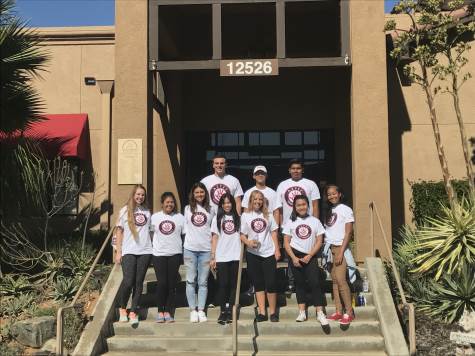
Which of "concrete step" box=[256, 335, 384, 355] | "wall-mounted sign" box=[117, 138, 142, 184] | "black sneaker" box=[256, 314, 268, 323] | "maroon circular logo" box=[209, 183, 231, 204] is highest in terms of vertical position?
"wall-mounted sign" box=[117, 138, 142, 184]

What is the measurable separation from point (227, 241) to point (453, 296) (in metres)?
3.18

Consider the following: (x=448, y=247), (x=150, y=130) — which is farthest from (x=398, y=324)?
(x=150, y=130)

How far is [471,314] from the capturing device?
21.3ft

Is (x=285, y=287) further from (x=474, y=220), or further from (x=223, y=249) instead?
(x=474, y=220)

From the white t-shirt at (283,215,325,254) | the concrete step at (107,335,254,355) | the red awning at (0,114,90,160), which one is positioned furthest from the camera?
the red awning at (0,114,90,160)

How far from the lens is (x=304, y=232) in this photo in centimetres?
700

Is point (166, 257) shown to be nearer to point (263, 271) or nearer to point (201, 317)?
point (201, 317)

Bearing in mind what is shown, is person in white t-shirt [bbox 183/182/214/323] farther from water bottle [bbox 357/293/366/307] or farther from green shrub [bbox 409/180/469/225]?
green shrub [bbox 409/180/469/225]

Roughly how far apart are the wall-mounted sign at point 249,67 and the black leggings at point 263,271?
369 cm

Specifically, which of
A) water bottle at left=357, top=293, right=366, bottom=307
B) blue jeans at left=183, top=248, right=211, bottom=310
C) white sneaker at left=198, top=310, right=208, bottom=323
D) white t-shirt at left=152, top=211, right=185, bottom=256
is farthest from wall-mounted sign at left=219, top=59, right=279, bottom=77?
white sneaker at left=198, top=310, right=208, bottom=323

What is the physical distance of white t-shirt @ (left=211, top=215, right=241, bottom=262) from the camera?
23.0ft

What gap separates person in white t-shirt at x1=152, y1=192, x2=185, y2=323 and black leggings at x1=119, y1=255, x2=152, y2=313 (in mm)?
162

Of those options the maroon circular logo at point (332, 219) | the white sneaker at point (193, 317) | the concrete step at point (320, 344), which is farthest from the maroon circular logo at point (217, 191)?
the concrete step at point (320, 344)

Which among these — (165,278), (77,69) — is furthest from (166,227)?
(77,69)
